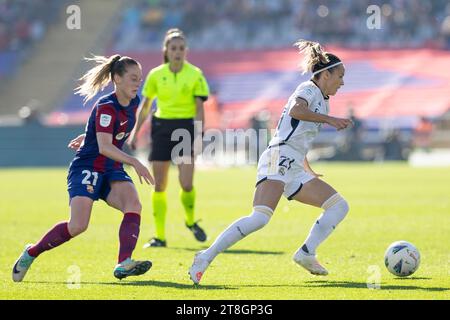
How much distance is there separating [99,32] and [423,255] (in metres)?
39.5

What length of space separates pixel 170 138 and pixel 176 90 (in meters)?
0.62

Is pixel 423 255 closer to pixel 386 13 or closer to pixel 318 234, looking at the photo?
pixel 318 234

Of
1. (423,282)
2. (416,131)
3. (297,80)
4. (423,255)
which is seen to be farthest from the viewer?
(297,80)

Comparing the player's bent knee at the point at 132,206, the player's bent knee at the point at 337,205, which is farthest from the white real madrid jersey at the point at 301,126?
the player's bent knee at the point at 132,206

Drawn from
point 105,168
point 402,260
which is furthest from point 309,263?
point 105,168

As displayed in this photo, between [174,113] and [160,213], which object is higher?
[174,113]

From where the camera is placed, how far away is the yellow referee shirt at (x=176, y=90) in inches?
538

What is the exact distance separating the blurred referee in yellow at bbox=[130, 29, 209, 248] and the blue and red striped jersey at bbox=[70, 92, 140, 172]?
3.51 metres

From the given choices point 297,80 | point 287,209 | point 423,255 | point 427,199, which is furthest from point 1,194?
point 297,80

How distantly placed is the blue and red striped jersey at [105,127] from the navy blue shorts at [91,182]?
0.18 ft

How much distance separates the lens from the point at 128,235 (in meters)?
9.59

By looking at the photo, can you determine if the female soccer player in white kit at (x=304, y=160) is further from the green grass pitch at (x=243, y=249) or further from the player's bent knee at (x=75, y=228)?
the player's bent knee at (x=75, y=228)

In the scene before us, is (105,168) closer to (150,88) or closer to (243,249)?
(243,249)

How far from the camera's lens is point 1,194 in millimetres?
22703
